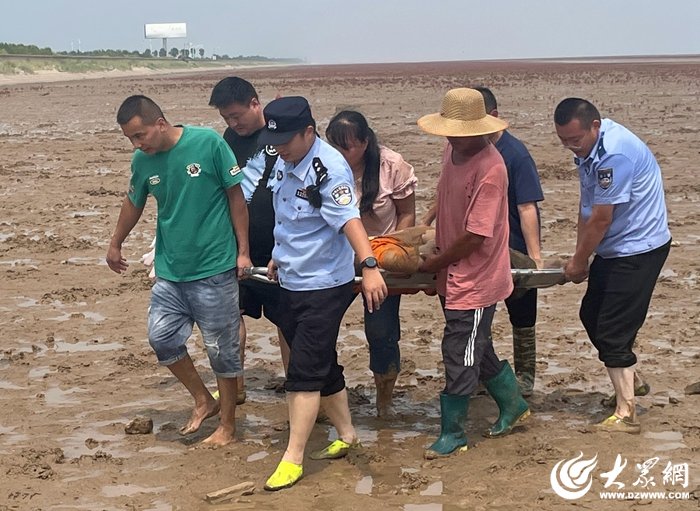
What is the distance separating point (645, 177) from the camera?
16.0 ft

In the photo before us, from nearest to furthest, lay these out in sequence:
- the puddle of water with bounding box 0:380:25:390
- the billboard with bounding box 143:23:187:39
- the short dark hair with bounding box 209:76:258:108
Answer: the short dark hair with bounding box 209:76:258:108 < the puddle of water with bounding box 0:380:25:390 < the billboard with bounding box 143:23:187:39

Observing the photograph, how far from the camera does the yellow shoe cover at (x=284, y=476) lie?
4516 millimetres

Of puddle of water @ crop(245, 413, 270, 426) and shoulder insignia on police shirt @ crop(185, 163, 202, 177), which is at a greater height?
shoulder insignia on police shirt @ crop(185, 163, 202, 177)

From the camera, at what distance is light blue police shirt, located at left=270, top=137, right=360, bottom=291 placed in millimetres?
4406

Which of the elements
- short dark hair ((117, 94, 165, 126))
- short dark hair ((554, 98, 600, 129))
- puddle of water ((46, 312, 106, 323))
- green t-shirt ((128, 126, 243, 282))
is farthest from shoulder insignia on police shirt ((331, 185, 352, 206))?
puddle of water ((46, 312, 106, 323))

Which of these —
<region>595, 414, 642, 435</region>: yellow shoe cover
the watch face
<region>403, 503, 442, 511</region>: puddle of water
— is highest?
the watch face

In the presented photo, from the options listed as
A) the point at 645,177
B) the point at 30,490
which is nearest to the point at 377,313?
the point at 645,177

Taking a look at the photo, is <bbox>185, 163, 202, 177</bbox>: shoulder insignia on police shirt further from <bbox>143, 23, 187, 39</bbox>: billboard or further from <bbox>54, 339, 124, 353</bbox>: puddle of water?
<bbox>143, 23, 187, 39</bbox>: billboard

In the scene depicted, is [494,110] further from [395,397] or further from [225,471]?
[225,471]

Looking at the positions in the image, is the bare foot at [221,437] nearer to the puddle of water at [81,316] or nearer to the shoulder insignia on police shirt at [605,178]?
the shoulder insignia on police shirt at [605,178]

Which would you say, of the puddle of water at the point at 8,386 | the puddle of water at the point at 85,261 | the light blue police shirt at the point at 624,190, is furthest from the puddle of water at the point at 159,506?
the puddle of water at the point at 85,261

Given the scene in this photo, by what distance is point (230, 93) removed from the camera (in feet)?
16.9

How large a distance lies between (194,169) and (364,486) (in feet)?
5.61

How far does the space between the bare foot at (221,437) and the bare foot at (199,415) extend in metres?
0.19
